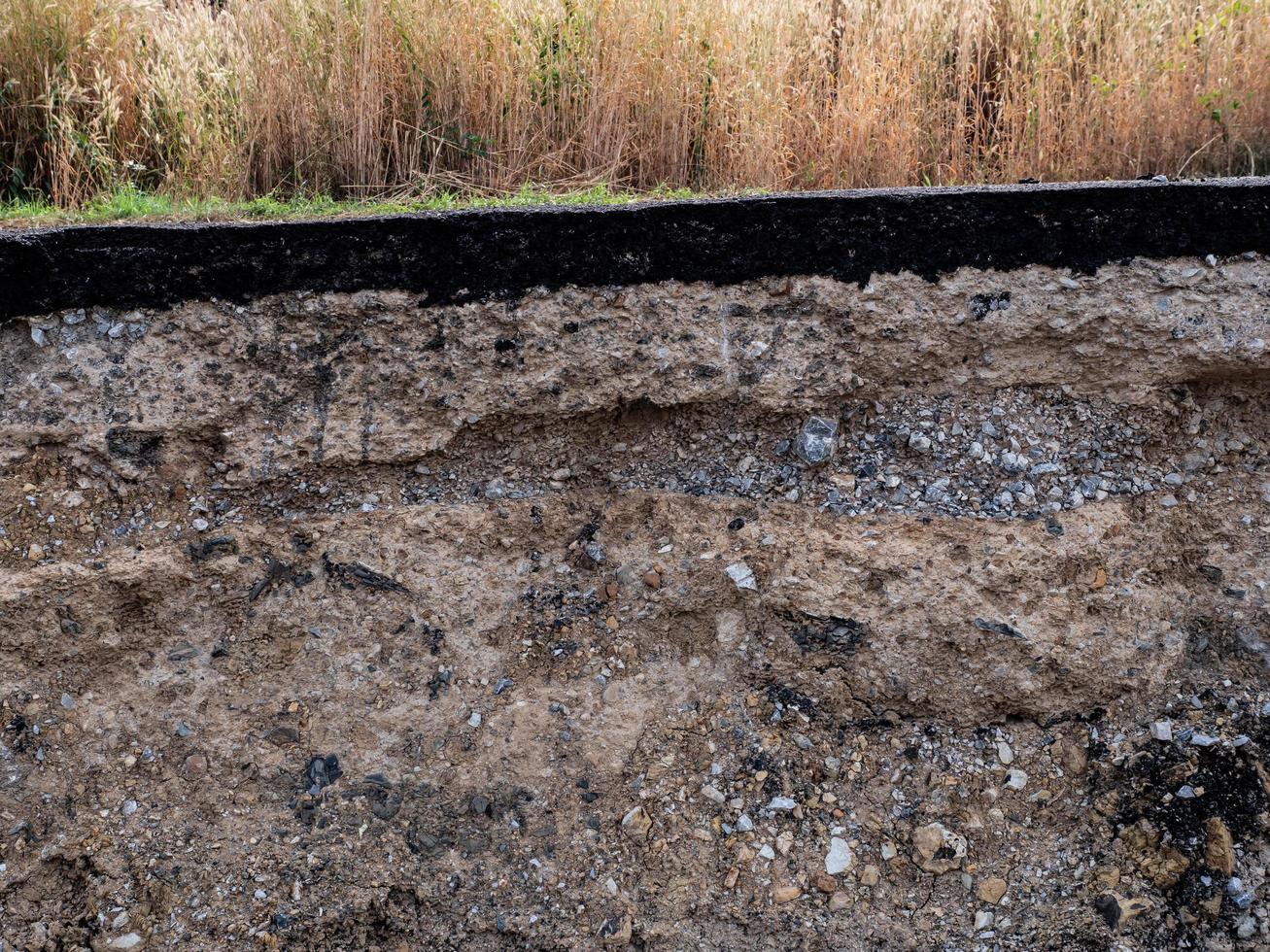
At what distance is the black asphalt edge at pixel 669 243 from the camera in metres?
2.17

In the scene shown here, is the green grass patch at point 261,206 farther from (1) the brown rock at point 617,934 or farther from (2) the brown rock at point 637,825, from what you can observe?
(1) the brown rock at point 617,934

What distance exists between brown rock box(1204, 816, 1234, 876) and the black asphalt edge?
1263mm

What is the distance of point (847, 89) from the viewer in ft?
11.6

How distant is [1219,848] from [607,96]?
2760 millimetres

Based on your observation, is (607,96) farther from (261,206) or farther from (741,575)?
(741,575)

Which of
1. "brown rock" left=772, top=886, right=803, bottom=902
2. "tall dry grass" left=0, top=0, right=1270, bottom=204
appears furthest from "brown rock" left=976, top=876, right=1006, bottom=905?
"tall dry grass" left=0, top=0, right=1270, bottom=204

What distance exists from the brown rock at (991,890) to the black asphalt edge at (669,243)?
135cm

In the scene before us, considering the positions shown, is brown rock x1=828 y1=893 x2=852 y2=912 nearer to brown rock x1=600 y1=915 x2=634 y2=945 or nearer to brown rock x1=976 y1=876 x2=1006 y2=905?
brown rock x1=976 y1=876 x2=1006 y2=905

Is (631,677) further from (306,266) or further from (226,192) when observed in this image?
(226,192)

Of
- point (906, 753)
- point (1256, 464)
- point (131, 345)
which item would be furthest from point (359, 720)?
point (1256, 464)

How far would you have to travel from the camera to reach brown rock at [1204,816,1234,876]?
7.13ft

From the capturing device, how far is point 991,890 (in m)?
2.22

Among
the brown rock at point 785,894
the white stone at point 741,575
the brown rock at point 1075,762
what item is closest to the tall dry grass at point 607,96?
the white stone at point 741,575

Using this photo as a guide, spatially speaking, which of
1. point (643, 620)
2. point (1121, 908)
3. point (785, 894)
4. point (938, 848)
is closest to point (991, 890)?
point (938, 848)
